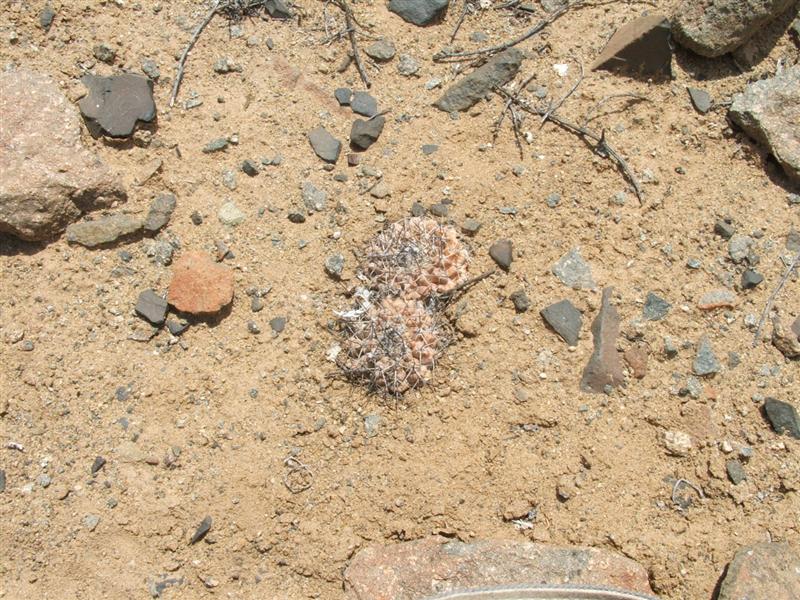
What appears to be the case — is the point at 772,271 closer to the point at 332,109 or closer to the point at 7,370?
the point at 332,109

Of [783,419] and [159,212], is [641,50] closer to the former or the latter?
[783,419]

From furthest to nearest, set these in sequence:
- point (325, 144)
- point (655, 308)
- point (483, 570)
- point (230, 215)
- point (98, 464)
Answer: point (325, 144) → point (230, 215) → point (655, 308) → point (98, 464) → point (483, 570)

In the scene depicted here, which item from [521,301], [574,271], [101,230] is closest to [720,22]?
[574,271]

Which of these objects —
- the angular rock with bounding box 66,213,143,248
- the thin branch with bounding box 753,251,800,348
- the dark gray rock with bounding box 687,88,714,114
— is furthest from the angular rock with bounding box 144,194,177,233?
the thin branch with bounding box 753,251,800,348

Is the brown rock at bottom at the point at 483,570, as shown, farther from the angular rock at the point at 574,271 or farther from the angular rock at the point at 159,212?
the angular rock at the point at 159,212

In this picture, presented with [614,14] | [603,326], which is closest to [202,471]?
[603,326]

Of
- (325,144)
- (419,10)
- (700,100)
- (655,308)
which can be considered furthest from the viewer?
(419,10)
